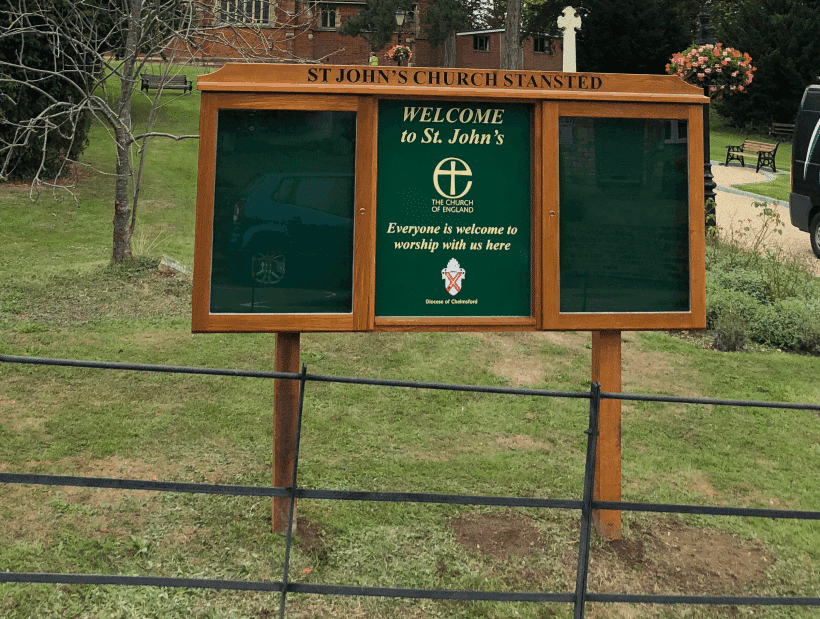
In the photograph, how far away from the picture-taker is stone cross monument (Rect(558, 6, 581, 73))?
4.39 metres

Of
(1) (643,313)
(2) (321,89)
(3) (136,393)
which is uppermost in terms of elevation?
(2) (321,89)

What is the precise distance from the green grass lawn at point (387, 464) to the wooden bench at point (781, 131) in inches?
1047

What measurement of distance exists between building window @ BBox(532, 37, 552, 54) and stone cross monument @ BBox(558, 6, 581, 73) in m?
44.6

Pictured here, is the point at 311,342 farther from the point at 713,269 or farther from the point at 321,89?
the point at 713,269

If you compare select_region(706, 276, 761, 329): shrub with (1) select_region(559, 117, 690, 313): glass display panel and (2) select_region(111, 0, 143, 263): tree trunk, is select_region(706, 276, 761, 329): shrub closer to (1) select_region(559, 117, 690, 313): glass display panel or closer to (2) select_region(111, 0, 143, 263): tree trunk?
(1) select_region(559, 117, 690, 313): glass display panel

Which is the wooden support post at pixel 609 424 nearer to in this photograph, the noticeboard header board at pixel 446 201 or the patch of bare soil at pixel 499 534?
the noticeboard header board at pixel 446 201

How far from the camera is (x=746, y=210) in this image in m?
17.7

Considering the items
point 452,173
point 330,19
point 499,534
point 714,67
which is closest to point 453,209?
point 452,173

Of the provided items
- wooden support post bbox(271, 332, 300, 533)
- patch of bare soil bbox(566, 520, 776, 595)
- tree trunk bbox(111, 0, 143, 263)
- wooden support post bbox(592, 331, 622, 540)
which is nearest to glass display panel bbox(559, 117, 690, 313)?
wooden support post bbox(592, 331, 622, 540)

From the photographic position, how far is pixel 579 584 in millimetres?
3232

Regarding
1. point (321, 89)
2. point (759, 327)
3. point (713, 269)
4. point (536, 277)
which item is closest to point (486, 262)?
point (536, 277)

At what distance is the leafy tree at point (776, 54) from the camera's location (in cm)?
3384

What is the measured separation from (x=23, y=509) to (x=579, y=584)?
3.19 m

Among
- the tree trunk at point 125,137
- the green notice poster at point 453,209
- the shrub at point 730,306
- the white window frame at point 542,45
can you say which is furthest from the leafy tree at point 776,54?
the green notice poster at point 453,209
